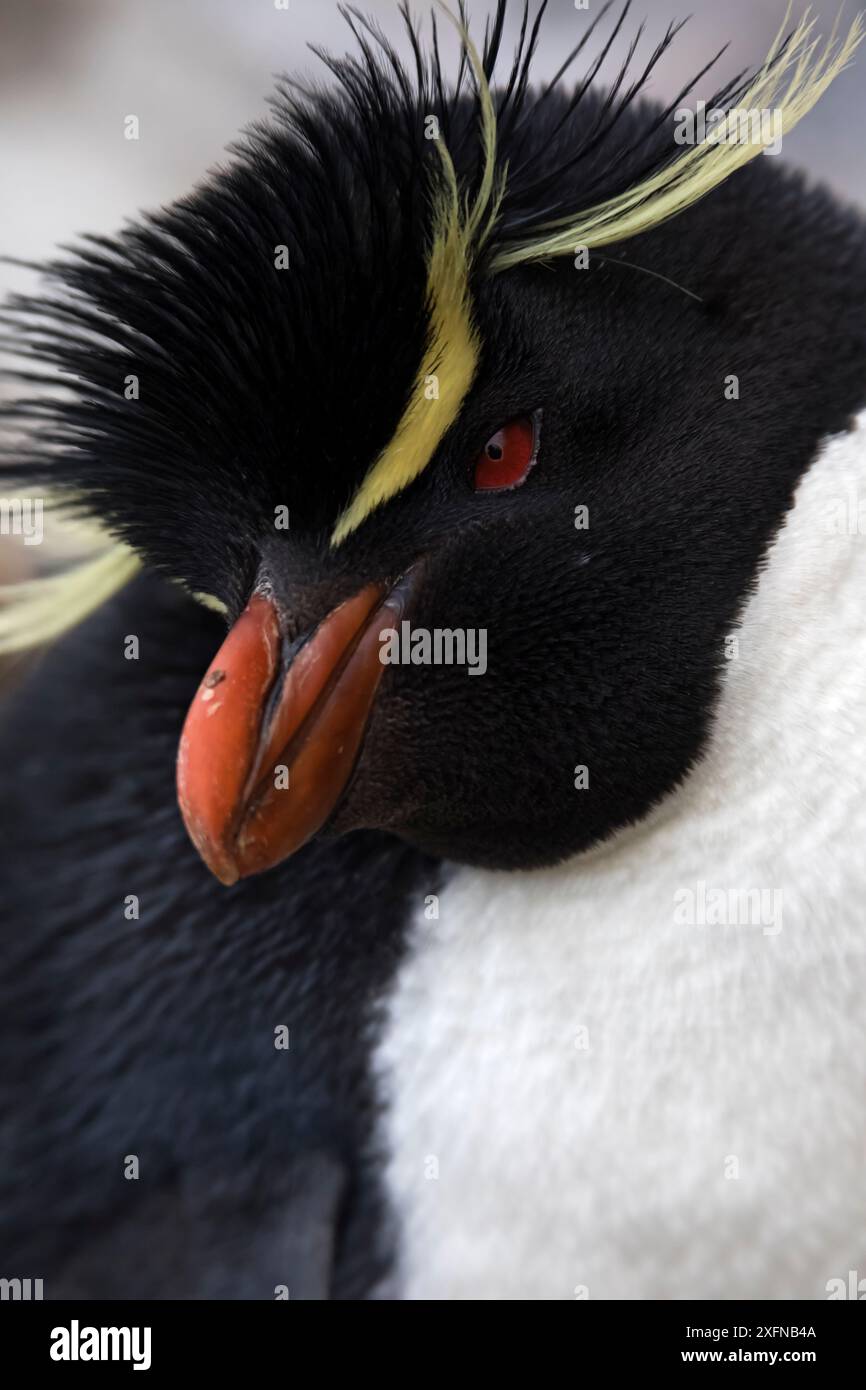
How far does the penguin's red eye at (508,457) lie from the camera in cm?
72

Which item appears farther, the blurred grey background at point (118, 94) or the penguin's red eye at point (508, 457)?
the blurred grey background at point (118, 94)

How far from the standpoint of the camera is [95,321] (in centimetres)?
73

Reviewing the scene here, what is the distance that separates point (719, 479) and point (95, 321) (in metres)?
0.36

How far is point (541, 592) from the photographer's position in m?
0.73

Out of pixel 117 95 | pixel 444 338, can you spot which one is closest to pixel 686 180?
pixel 444 338

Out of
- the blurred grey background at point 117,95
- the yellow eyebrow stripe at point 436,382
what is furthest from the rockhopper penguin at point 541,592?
the blurred grey background at point 117,95

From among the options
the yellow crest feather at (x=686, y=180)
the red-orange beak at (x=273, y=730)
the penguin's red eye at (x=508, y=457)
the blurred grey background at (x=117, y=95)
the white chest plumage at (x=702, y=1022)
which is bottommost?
the white chest plumage at (x=702, y=1022)

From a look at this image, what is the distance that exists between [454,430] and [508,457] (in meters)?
0.04

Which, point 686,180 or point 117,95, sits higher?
point 117,95

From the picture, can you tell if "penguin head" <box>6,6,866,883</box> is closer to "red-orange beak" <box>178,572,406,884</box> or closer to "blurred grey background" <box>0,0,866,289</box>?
"red-orange beak" <box>178,572,406,884</box>

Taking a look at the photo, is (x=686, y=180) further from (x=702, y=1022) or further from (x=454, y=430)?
(x=702, y=1022)

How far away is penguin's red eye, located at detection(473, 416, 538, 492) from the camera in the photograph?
0.72m

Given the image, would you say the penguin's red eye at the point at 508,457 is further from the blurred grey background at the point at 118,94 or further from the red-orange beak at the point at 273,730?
the blurred grey background at the point at 118,94
